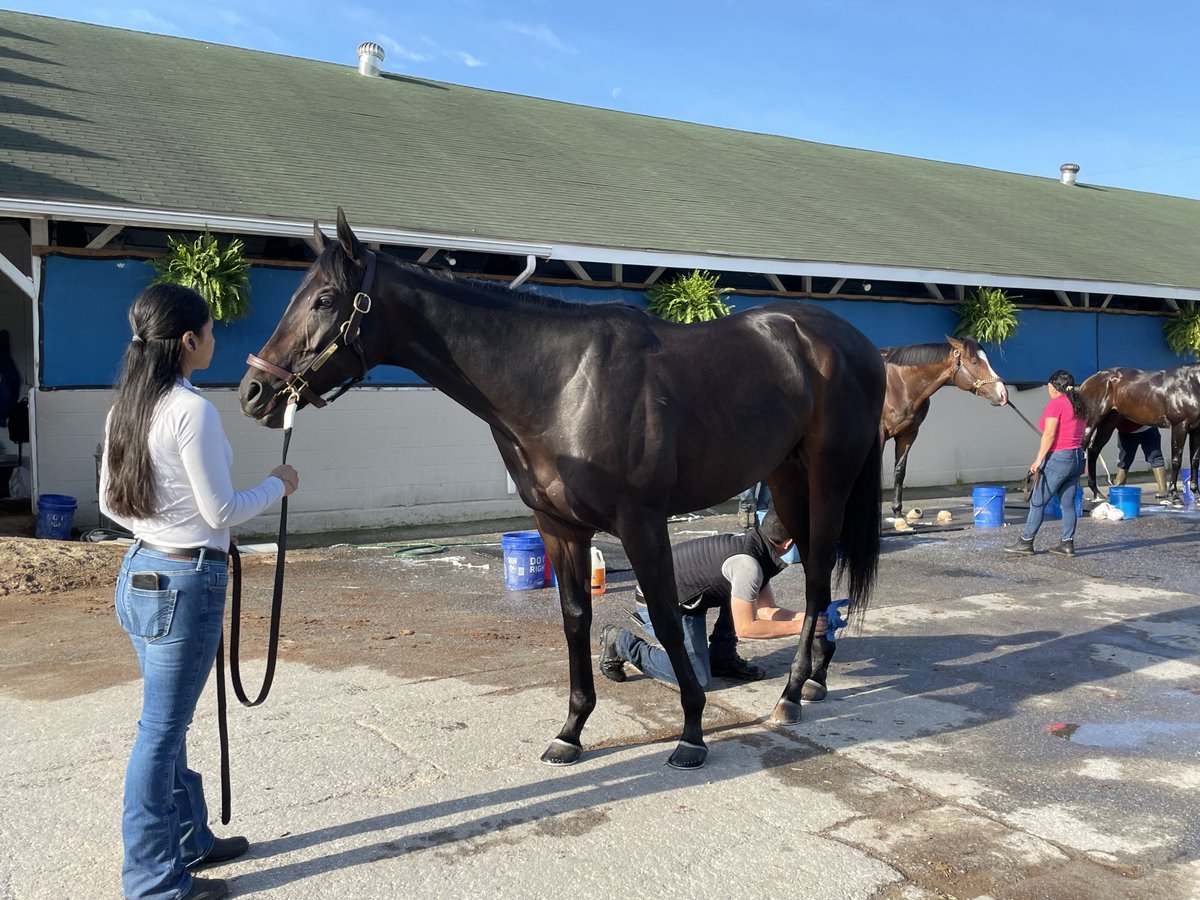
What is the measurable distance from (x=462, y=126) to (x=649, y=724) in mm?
12820

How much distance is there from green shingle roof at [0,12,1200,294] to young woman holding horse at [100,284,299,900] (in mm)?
7321

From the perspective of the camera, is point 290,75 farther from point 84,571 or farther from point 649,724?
point 649,724

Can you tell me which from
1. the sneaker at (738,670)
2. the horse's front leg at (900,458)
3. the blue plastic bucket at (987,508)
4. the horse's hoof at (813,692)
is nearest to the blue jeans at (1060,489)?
the blue plastic bucket at (987,508)

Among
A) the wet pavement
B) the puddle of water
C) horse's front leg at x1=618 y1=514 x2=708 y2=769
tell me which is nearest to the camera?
the wet pavement

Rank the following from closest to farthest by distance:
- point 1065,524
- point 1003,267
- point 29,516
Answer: point 1065,524 < point 29,516 < point 1003,267

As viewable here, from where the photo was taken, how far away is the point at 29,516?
991cm

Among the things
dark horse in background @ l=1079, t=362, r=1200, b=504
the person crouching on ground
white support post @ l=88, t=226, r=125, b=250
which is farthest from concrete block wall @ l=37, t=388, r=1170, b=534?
dark horse in background @ l=1079, t=362, r=1200, b=504

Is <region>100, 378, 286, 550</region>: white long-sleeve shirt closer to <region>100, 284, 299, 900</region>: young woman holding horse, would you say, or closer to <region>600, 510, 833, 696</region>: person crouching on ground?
<region>100, 284, 299, 900</region>: young woman holding horse

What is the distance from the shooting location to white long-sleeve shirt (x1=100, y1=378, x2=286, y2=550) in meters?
2.70

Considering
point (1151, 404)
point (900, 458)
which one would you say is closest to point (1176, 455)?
point (1151, 404)

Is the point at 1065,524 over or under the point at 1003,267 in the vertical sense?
under

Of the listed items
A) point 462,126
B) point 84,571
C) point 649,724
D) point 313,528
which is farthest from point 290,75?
point 649,724

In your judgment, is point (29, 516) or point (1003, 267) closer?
point (29, 516)

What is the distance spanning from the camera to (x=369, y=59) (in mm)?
16453
